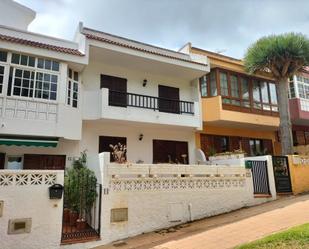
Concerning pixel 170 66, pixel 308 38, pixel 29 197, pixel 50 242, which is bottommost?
pixel 50 242

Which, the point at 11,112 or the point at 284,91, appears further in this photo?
the point at 284,91

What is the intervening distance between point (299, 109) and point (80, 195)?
18553 mm

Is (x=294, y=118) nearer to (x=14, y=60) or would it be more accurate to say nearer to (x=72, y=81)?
(x=72, y=81)

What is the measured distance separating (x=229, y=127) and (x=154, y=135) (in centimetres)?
651

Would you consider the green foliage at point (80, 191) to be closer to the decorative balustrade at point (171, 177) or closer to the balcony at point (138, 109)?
the decorative balustrade at point (171, 177)

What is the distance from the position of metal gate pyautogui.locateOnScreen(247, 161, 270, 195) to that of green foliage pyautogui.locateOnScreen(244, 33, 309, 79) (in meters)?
7.57

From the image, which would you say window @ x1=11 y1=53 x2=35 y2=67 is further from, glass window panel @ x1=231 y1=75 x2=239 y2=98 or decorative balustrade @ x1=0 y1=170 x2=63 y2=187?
glass window panel @ x1=231 y1=75 x2=239 y2=98

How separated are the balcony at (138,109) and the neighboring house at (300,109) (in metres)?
9.26

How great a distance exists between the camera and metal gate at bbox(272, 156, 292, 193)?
14188mm

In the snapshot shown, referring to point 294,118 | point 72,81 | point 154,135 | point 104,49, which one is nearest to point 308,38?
point 294,118

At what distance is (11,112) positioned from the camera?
12.3 m

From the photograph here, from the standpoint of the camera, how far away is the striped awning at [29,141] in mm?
12031

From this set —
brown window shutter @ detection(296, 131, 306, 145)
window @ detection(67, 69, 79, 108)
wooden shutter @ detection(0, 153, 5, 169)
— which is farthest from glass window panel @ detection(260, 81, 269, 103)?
wooden shutter @ detection(0, 153, 5, 169)

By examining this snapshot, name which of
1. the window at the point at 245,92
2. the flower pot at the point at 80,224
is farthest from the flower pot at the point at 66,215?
the window at the point at 245,92
